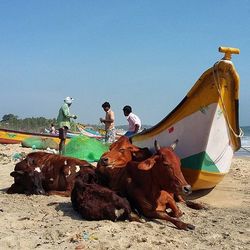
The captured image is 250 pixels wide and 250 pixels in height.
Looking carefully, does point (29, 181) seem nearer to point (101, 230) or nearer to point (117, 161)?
point (117, 161)

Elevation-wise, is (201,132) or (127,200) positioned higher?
(201,132)

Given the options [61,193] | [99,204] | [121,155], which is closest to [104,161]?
[121,155]

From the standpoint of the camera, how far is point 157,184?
548 cm

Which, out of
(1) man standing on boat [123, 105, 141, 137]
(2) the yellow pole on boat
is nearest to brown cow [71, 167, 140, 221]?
(2) the yellow pole on boat

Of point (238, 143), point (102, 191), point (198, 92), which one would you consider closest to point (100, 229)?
point (102, 191)

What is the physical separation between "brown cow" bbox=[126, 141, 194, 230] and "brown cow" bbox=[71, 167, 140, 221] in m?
0.28

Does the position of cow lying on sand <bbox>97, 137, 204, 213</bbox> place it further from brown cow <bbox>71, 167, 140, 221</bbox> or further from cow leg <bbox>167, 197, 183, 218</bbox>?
brown cow <bbox>71, 167, 140, 221</bbox>

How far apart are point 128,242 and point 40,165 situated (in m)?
3.25

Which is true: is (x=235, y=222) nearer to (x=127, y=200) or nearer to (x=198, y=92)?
(x=127, y=200)

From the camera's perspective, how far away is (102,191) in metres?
5.54

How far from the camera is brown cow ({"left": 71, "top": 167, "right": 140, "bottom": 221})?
17.4 ft

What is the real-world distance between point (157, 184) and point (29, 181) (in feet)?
8.68

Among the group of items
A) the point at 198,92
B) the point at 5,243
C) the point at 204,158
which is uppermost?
the point at 198,92

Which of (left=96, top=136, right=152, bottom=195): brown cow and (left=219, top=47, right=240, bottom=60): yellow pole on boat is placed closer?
(left=96, top=136, right=152, bottom=195): brown cow
